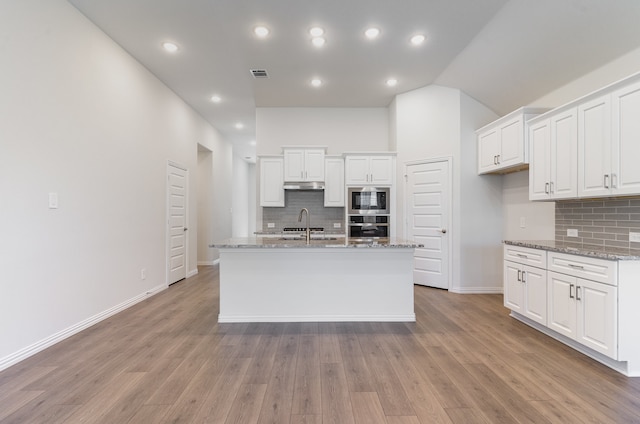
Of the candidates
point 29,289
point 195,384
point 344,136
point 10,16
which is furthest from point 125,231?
point 344,136

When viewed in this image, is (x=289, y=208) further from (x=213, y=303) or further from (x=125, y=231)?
(x=125, y=231)

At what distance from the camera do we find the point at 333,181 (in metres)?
5.37

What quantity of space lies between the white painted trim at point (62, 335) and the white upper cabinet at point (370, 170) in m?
3.66

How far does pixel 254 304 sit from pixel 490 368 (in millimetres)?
2285

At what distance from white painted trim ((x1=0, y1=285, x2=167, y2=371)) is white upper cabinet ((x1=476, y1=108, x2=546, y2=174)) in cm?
516

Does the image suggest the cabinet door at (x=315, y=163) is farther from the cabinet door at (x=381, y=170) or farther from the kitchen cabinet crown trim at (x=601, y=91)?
the kitchen cabinet crown trim at (x=601, y=91)

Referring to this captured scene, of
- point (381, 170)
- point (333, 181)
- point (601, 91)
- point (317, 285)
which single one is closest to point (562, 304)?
point (601, 91)

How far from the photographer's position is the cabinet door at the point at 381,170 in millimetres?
5164

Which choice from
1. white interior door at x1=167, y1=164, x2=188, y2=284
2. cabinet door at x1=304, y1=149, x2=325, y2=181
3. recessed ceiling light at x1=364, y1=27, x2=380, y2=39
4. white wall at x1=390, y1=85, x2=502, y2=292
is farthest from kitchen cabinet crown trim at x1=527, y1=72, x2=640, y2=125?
white interior door at x1=167, y1=164, x2=188, y2=284

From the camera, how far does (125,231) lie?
3842 millimetres

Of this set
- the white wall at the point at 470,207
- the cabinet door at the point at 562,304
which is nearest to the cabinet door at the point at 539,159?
the cabinet door at the point at 562,304

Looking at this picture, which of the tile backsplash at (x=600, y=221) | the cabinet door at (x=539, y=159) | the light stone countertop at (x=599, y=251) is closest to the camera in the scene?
the light stone countertop at (x=599, y=251)

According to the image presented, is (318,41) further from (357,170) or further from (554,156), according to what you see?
(554,156)

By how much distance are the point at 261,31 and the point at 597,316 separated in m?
4.19
